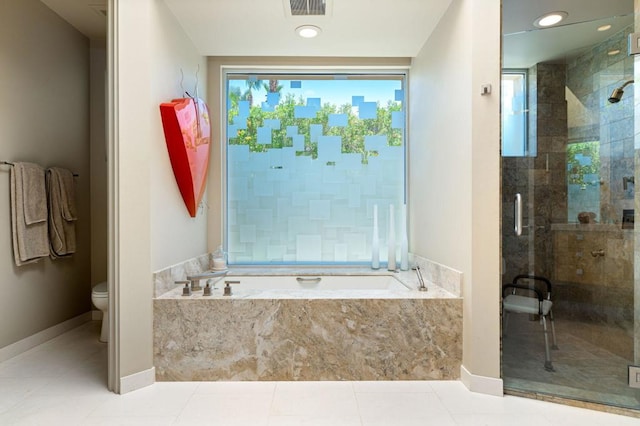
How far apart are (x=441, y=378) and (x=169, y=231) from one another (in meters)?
2.04

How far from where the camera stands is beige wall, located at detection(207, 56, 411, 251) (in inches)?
135

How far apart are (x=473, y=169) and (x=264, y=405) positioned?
180 cm

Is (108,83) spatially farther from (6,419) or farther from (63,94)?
(6,419)

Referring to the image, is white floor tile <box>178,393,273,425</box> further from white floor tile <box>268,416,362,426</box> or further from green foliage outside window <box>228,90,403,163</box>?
green foliage outside window <box>228,90,403,163</box>

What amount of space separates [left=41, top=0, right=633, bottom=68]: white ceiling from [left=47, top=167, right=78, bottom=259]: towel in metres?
1.39

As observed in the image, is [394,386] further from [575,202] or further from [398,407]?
[575,202]

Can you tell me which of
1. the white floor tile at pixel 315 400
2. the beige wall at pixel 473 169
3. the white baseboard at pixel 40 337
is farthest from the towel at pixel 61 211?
the beige wall at pixel 473 169

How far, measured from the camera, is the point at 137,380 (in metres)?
2.20

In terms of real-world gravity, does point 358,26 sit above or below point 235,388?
above

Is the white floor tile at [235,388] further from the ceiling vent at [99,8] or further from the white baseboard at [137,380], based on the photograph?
the ceiling vent at [99,8]

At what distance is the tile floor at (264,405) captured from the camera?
6.20 feet

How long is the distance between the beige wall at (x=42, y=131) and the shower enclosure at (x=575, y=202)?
3.40m

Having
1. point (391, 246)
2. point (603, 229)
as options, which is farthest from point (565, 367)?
point (391, 246)

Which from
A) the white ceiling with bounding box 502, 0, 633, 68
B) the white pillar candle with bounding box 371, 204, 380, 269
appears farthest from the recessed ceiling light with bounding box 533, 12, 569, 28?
the white pillar candle with bounding box 371, 204, 380, 269
